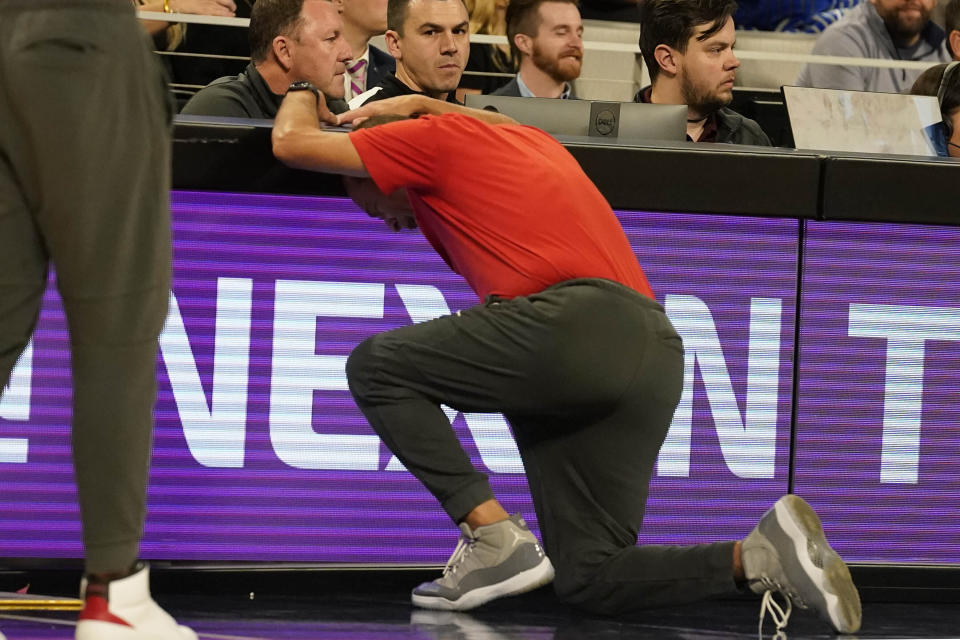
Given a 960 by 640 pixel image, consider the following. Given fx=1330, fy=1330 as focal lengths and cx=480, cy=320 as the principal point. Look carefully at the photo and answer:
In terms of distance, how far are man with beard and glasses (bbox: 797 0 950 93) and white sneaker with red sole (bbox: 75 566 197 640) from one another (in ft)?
16.6

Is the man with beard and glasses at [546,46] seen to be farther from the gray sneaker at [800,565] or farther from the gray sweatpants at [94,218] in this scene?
the gray sweatpants at [94,218]

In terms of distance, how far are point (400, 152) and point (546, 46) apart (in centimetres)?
304

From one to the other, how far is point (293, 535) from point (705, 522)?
913mm

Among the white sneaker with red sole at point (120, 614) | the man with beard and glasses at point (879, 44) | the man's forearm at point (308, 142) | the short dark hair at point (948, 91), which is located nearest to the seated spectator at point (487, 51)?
the man with beard and glasses at point (879, 44)

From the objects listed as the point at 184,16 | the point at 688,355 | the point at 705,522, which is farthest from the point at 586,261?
the point at 184,16

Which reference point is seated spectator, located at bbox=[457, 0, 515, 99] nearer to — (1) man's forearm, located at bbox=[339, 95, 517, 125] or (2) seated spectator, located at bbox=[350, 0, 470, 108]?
(2) seated spectator, located at bbox=[350, 0, 470, 108]

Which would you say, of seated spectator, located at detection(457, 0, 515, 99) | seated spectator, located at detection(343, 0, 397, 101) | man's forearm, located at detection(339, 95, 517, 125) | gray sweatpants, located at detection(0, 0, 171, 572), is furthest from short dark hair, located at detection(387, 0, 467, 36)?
gray sweatpants, located at detection(0, 0, 171, 572)

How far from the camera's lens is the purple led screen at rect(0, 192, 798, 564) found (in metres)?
2.81

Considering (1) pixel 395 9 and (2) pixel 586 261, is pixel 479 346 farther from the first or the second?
(1) pixel 395 9

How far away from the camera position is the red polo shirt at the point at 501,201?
256 cm

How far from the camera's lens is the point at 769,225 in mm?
2988

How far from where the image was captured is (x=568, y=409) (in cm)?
251

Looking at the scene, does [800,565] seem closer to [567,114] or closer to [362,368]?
[362,368]

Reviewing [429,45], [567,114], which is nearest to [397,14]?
[429,45]
